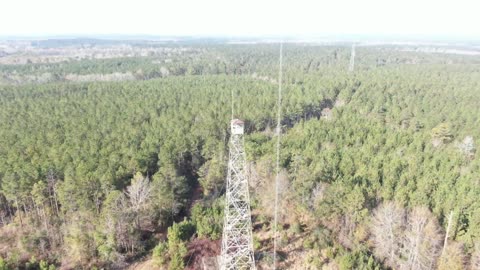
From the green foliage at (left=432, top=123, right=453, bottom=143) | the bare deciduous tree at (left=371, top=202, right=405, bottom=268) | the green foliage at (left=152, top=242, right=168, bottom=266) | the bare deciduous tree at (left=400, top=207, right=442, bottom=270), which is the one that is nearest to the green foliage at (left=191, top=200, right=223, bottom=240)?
the green foliage at (left=152, top=242, right=168, bottom=266)

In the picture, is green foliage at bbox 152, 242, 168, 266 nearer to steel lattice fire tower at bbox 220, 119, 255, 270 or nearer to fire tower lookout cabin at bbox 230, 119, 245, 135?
steel lattice fire tower at bbox 220, 119, 255, 270

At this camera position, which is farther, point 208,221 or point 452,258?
point 208,221

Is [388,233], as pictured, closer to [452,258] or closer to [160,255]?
[452,258]

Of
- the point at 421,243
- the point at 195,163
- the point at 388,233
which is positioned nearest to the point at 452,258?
the point at 421,243

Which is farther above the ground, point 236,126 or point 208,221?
point 236,126


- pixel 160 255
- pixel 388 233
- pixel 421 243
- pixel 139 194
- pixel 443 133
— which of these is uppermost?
pixel 443 133

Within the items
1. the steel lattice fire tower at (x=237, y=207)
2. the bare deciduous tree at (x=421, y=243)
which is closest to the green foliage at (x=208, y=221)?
the steel lattice fire tower at (x=237, y=207)

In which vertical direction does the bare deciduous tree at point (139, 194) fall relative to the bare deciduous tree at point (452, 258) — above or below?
above

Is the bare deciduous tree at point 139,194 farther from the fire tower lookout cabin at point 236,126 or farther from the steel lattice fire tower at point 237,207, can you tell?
the fire tower lookout cabin at point 236,126

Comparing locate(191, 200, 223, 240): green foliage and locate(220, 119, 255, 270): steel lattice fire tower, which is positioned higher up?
locate(220, 119, 255, 270): steel lattice fire tower

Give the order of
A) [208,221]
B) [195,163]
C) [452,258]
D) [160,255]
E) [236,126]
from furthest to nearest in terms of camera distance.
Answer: [195,163] < [208,221] < [160,255] < [452,258] < [236,126]

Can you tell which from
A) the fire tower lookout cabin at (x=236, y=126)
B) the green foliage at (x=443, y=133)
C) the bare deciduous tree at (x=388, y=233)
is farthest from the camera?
the green foliage at (x=443, y=133)
